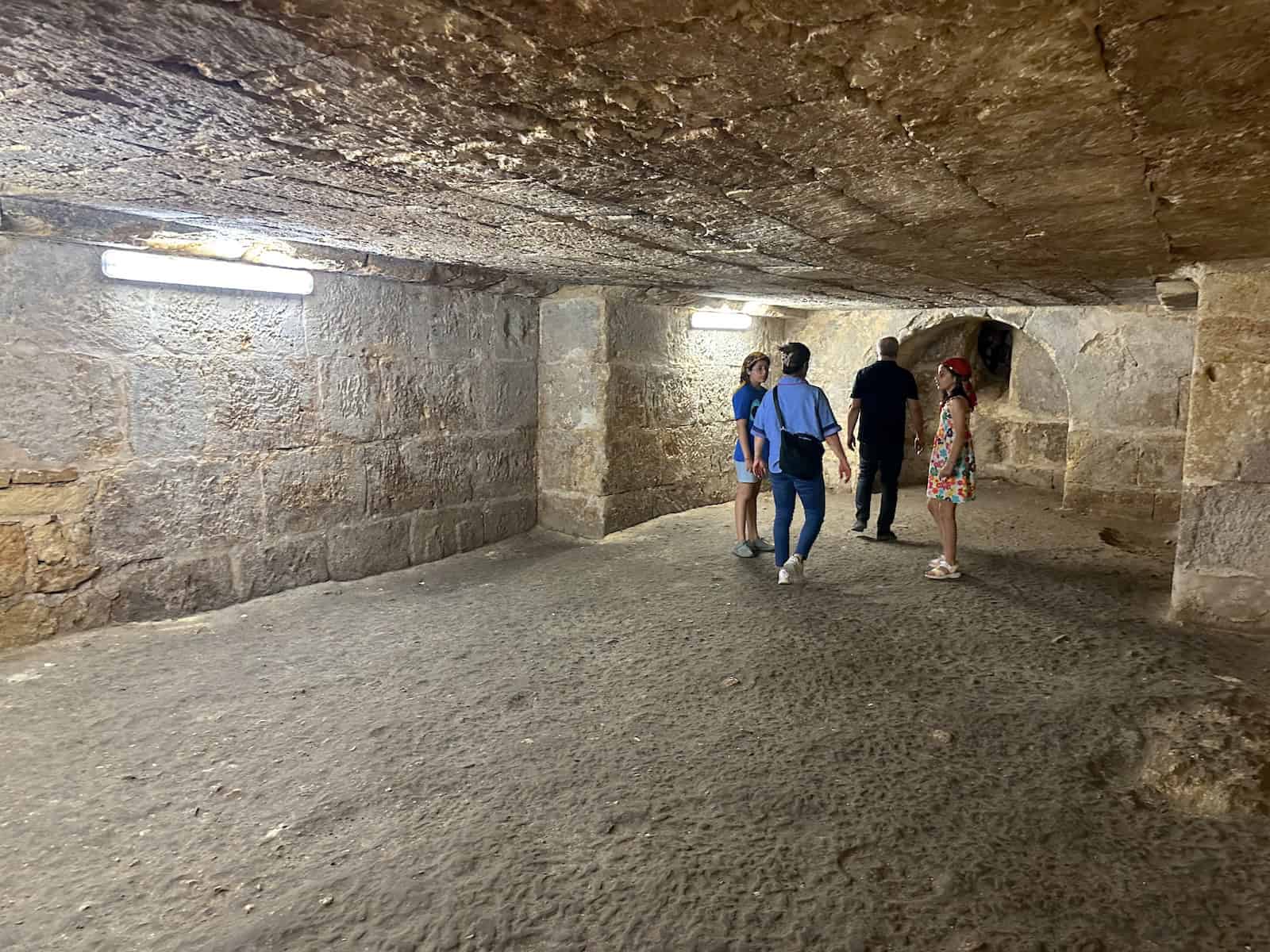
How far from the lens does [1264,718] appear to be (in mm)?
2980

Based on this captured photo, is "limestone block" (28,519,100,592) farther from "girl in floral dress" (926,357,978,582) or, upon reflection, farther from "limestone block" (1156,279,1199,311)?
"limestone block" (1156,279,1199,311)

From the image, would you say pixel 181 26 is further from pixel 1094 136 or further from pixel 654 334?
pixel 654 334

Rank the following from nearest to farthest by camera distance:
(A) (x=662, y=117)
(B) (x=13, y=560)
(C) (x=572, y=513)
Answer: (A) (x=662, y=117) < (B) (x=13, y=560) < (C) (x=572, y=513)

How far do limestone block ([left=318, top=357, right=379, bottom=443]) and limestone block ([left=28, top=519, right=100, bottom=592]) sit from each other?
1.35m

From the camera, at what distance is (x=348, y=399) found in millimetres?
4691

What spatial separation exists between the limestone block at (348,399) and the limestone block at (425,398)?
72mm

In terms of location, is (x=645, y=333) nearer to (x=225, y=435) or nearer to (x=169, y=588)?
(x=225, y=435)

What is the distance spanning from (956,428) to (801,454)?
3.35 feet

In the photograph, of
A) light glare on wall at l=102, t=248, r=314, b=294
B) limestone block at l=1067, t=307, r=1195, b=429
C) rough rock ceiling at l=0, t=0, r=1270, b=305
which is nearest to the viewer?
rough rock ceiling at l=0, t=0, r=1270, b=305

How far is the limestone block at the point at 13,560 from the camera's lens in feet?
11.1

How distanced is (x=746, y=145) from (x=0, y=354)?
3.40 m

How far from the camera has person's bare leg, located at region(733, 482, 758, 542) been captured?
5453 mm

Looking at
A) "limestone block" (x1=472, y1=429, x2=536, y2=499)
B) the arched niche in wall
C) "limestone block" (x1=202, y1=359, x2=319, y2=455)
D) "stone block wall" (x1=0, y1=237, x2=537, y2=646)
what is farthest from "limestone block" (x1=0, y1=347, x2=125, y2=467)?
the arched niche in wall

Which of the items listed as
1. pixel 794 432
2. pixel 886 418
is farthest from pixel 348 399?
pixel 886 418
